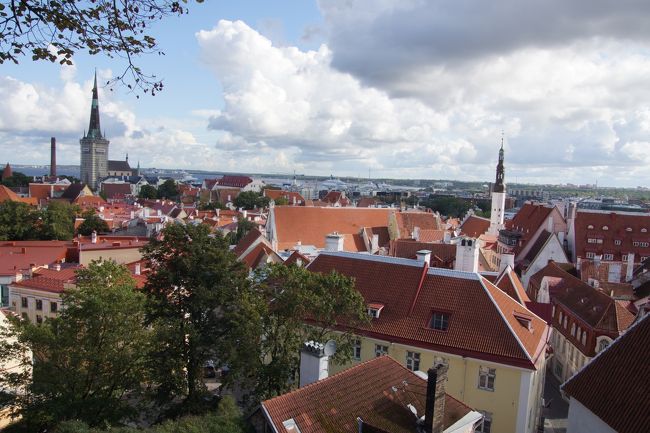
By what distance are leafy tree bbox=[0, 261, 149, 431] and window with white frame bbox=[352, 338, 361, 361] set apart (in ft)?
29.9

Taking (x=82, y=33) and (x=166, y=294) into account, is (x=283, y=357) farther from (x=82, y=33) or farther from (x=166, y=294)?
(x=82, y=33)

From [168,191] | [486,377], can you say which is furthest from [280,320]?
[168,191]

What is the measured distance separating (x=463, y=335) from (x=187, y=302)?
36.6ft

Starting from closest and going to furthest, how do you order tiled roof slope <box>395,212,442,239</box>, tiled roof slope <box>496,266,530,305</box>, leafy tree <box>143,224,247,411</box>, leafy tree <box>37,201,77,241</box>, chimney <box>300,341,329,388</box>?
chimney <box>300,341,329,388</box> < leafy tree <box>143,224,247,411</box> < tiled roof slope <box>496,266,530,305</box> < tiled roof slope <box>395,212,442,239</box> < leafy tree <box>37,201,77,241</box>

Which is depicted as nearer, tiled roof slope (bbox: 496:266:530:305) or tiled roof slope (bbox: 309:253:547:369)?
tiled roof slope (bbox: 309:253:547:369)

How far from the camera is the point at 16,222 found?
194 ft

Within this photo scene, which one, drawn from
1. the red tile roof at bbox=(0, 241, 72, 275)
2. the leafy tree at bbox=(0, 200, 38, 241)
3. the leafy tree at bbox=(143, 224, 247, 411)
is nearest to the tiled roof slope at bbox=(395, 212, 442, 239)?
the red tile roof at bbox=(0, 241, 72, 275)

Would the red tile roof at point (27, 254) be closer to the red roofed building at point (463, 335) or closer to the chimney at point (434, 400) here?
the red roofed building at point (463, 335)

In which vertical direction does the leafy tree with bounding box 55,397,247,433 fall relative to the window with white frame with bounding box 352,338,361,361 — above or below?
above

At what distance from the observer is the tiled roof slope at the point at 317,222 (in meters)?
51.7

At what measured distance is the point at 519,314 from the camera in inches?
878

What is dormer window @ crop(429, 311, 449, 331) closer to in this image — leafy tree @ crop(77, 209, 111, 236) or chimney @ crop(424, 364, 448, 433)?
chimney @ crop(424, 364, 448, 433)

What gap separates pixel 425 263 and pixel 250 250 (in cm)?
2012

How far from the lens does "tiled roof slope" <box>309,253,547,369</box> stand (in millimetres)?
20297
